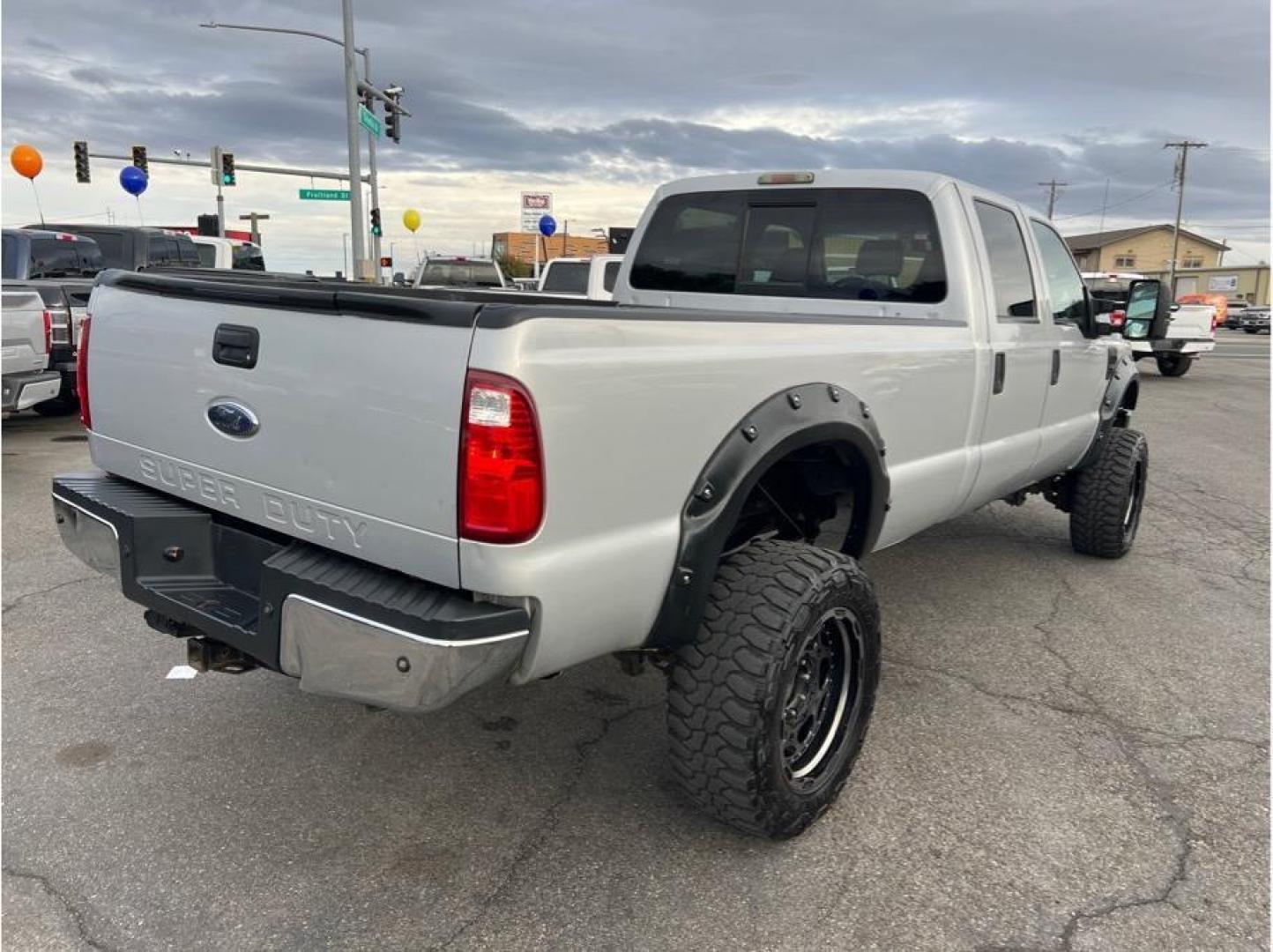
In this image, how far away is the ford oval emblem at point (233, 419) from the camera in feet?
7.96

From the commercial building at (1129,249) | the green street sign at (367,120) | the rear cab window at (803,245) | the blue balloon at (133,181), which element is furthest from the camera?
the commercial building at (1129,249)

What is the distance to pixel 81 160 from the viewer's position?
2481 centimetres

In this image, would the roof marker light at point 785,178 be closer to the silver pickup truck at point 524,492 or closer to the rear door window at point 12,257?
the silver pickup truck at point 524,492

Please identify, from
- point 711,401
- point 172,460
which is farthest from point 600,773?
point 172,460

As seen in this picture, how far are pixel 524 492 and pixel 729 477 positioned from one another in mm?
660

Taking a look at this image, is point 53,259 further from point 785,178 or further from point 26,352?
point 785,178

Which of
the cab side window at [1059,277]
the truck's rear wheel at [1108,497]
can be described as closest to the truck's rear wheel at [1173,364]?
the truck's rear wheel at [1108,497]

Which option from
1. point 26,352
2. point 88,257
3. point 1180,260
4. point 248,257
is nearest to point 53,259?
point 88,257

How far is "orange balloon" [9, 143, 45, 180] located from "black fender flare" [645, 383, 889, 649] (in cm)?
2387

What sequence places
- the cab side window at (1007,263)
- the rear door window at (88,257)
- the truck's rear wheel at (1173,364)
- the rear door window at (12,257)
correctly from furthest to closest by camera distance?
the truck's rear wheel at (1173,364), the rear door window at (88,257), the rear door window at (12,257), the cab side window at (1007,263)

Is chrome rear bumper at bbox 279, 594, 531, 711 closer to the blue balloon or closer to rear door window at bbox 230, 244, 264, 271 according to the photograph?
rear door window at bbox 230, 244, 264, 271

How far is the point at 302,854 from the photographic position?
263 cm

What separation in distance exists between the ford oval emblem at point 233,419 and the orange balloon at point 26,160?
23209 millimetres

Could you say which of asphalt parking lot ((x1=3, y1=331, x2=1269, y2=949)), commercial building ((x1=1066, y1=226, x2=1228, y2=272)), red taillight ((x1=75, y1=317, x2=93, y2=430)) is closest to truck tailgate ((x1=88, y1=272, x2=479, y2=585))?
→ red taillight ((x1=75, y1=317, x2=93, y2=430))
